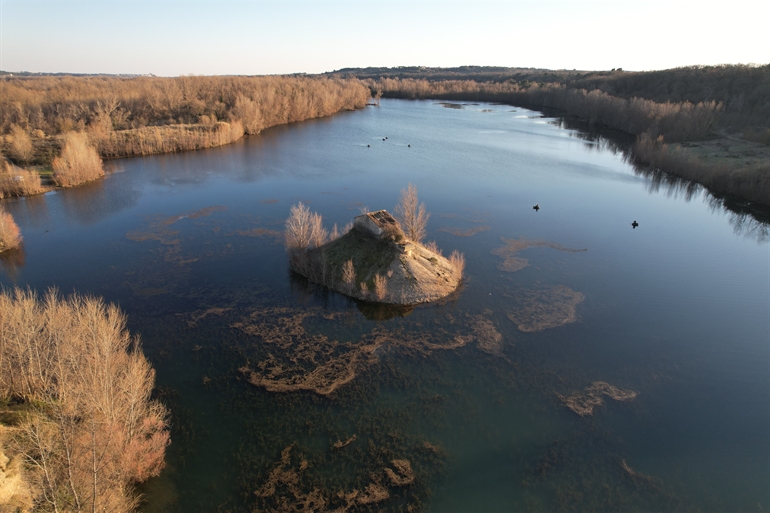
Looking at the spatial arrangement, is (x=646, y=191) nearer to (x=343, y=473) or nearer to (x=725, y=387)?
(x=725, y=387)

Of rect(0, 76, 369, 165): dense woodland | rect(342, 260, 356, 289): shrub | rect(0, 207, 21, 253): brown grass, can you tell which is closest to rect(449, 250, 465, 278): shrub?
rect(342, 260, 356, 289): shrub

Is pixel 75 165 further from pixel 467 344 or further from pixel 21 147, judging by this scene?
pixel 467 344

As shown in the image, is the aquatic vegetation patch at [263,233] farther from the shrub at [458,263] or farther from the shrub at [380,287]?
the shrub at [458,263]

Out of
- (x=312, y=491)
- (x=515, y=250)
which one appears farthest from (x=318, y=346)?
(x=515, y=250)

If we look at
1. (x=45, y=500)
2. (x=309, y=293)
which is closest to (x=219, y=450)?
(x=45, y=500)

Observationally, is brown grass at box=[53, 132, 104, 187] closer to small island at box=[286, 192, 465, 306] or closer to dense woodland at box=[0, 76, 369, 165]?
dense woodland at box=[0, 76, 369, 165]

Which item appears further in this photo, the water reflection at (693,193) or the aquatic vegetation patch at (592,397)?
the water reflection at (693,193)

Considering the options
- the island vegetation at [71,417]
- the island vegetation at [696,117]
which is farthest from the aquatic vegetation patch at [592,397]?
the island vegetation at [696,117]
